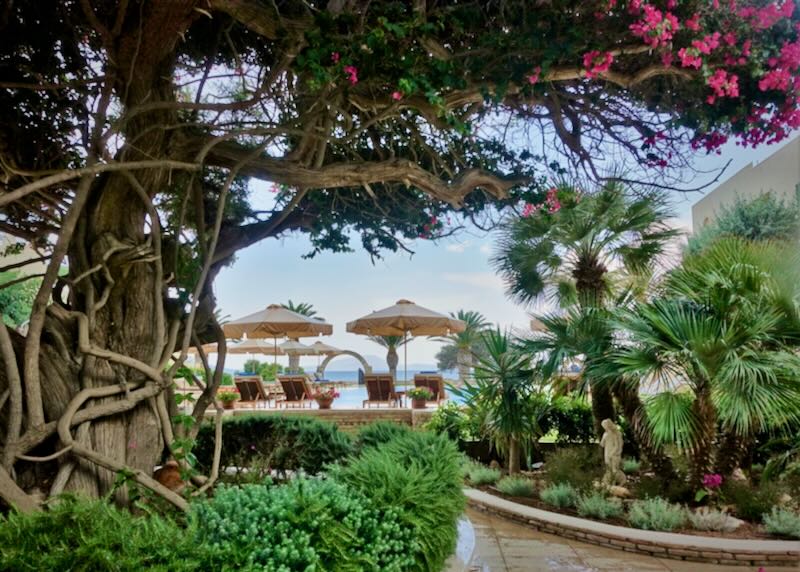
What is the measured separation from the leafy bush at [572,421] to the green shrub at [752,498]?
9.61 ft

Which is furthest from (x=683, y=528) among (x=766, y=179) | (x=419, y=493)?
(x=766, y=179)

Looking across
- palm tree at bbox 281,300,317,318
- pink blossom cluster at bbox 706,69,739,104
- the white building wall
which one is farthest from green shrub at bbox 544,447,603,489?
palm tree at bbox 281,300,317,318

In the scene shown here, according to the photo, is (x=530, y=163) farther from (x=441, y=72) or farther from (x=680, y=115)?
(x=441, y=72)

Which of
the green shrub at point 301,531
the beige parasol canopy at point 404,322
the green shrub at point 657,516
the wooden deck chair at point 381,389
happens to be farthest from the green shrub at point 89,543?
the beige parasol canopy at point 404,322

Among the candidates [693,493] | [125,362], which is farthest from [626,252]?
Answer: [125,362]

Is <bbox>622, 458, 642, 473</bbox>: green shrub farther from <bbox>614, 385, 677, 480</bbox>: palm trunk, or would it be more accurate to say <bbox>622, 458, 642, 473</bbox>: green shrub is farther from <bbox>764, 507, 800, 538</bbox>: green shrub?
<bbox>764, 507, 800, 538</bbox>: green shrub

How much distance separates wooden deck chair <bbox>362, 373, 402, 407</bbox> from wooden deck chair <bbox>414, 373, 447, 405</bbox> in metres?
0.60

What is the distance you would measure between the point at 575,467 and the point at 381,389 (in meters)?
6.87

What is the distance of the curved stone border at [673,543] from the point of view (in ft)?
17.7

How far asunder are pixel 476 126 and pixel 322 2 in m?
1.88

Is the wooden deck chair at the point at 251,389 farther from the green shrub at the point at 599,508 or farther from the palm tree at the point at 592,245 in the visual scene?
the green shrub at the point at 599,508

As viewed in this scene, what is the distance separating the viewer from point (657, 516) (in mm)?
6250

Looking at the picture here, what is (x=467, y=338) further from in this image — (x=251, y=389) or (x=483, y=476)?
(x=483, y=476)

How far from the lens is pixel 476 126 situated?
601 centimetres
